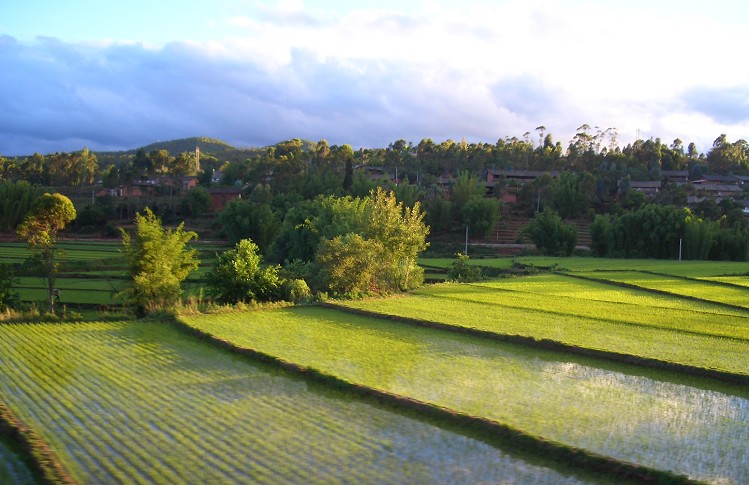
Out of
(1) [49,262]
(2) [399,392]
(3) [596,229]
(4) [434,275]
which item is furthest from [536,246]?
(2) [399,392]

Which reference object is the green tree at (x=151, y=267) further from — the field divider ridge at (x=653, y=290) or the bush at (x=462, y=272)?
the field divider ridge at (x=653, y=290)

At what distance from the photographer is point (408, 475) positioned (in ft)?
22.2

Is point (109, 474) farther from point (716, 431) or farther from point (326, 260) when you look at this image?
point (326, 260)

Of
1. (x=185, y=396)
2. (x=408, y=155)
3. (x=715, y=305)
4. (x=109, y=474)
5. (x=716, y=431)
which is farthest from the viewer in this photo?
(x=408, y=155)

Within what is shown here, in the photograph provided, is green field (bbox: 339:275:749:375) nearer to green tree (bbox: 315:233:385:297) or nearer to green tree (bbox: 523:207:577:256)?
green tree (bbox: 315:233:385:297)

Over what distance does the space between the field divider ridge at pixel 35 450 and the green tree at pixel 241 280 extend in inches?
547

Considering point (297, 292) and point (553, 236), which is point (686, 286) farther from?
point (553, 236)

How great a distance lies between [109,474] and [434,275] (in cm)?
3081

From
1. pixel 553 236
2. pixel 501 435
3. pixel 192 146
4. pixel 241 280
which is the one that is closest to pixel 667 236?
pixel 553 236

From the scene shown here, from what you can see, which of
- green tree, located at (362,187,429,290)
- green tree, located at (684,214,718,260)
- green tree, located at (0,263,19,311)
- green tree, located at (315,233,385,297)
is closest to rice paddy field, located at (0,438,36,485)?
green tree, located at (0,263,19,311)

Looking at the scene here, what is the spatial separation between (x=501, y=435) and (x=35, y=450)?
5.69 m

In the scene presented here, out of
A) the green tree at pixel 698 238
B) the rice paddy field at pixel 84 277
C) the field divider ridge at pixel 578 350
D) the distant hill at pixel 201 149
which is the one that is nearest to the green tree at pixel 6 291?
the rice paddy field at pixel 84 277

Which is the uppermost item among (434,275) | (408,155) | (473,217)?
(408,155)

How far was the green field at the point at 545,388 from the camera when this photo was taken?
7738 mm
